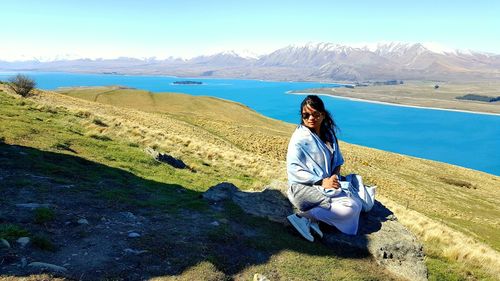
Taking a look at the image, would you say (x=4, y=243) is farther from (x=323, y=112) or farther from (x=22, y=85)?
(x=22, y=85)

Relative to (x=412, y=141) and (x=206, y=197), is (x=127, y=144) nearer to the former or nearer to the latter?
(x=206, y=197)

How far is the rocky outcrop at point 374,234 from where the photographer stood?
9.14 m

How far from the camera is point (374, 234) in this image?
9.76 meters

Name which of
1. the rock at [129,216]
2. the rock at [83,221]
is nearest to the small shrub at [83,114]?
the rock at [129,216]

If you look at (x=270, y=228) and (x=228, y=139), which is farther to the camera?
(x=228, y=139)

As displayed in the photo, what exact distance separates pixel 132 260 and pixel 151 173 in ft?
32.8

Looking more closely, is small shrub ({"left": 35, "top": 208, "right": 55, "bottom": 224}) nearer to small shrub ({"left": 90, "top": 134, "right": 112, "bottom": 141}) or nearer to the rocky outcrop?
the rocky outcrop

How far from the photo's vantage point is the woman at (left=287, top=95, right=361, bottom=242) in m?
9.06

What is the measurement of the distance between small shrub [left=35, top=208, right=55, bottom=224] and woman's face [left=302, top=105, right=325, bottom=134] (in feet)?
20.8

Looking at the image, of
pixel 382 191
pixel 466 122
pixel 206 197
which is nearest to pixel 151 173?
pixel 206 197

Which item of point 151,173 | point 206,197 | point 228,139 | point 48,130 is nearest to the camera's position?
point 206,197

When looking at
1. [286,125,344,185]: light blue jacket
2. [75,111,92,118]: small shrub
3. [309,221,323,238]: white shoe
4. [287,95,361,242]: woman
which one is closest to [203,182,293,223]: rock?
[287,95,361,242]: woman

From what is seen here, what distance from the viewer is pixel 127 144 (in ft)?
72.3

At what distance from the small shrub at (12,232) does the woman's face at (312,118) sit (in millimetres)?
6583
